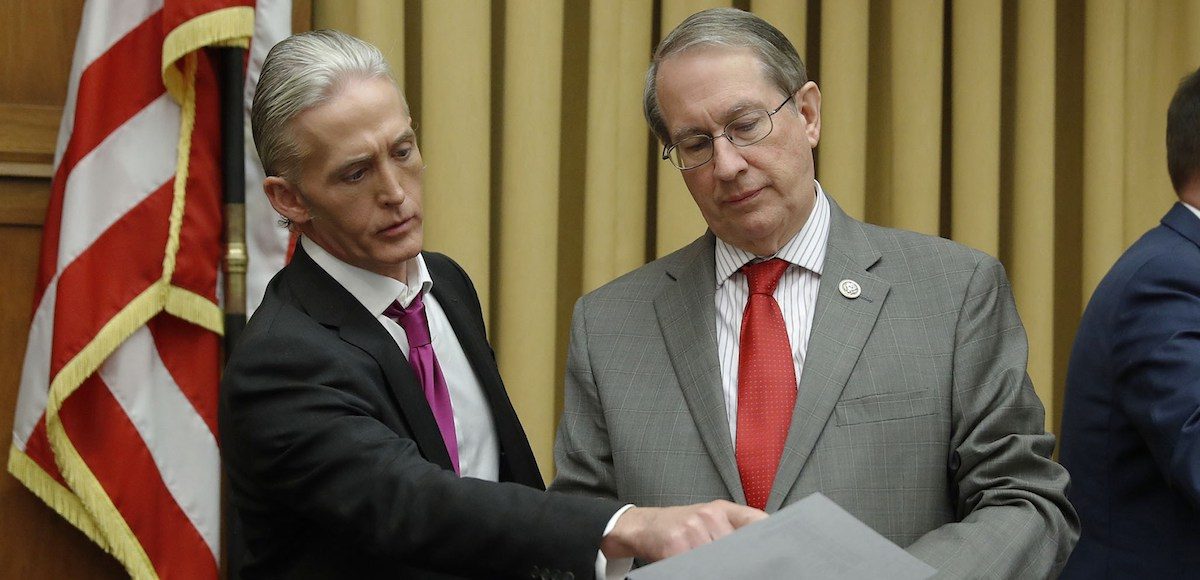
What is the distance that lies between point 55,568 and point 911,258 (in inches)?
85.5

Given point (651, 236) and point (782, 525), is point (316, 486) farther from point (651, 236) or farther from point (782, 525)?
point (651, 236)

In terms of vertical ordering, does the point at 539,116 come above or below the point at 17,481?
above

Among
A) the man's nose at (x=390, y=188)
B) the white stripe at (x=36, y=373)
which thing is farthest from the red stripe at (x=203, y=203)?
the man's nose at (x=390, y=188)

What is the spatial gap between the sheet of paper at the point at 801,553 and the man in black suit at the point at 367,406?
19cm

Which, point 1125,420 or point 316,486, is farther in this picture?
point 1125,420

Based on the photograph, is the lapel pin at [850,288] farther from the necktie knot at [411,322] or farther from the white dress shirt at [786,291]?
Result: the necktie knot at [411,322]

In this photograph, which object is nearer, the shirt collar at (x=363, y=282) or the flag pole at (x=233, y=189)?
the shirt collar at (x=363, y=282)

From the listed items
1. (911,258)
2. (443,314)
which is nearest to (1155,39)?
(911,258)

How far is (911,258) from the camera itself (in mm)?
2064

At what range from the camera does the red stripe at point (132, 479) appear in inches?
112

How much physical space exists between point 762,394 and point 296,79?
35.0 inches

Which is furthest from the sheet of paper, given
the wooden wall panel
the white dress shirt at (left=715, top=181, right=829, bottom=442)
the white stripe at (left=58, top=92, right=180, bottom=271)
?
the wooden wall panel

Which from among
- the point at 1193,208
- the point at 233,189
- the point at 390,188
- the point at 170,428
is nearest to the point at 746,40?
the point at 390,188

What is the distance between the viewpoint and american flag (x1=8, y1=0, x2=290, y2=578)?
9.27 ft
